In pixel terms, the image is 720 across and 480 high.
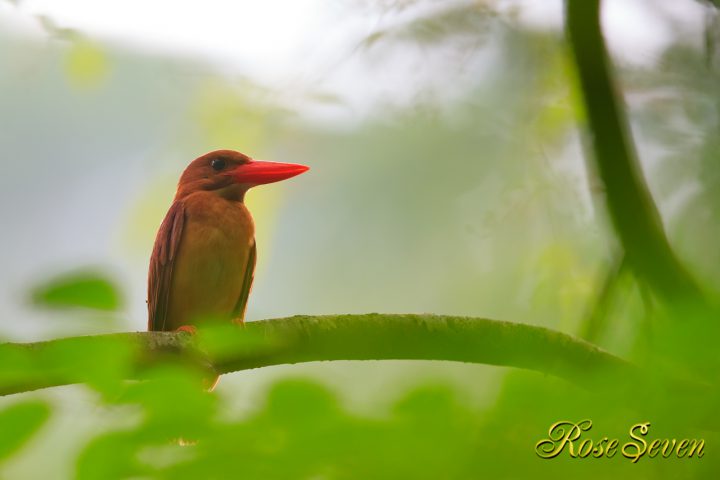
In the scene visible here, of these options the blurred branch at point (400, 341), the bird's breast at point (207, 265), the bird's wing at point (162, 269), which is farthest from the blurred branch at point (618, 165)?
the bird's wing at point (162, 269)

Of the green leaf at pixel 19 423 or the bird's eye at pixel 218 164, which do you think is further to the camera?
the bird's eye at pixel 218 164

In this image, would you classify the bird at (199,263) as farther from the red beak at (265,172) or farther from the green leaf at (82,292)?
the green leaf at (82,292)

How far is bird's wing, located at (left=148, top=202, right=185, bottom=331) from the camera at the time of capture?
3.28 meters

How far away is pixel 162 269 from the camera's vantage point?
328 centimetres

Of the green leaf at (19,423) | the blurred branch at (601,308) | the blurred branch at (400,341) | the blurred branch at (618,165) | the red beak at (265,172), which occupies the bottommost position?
the green leaf at (19,423)

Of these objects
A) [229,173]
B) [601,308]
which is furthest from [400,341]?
[229,173]

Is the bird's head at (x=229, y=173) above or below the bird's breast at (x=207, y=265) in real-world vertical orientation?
above

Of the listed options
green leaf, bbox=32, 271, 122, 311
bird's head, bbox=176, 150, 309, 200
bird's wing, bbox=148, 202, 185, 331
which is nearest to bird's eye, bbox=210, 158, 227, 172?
bird's head, bbox=176, 150, 309, 200

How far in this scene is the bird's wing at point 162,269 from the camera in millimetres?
3279

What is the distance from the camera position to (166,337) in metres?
1.75

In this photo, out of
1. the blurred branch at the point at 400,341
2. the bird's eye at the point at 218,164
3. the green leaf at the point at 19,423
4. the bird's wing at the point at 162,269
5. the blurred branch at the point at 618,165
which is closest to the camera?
the green leaf at the point at 19,423

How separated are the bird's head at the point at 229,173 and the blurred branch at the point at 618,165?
1.37 m

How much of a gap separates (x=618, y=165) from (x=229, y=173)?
5.77 feet

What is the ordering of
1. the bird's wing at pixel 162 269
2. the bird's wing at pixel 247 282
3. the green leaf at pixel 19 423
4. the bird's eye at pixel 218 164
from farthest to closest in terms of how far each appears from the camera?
the bird's eye at pixel 218 164
the bird's wing at pixel 247 282
the bird's wing at pixel 162 269
the green leaf at pixel 19 423
